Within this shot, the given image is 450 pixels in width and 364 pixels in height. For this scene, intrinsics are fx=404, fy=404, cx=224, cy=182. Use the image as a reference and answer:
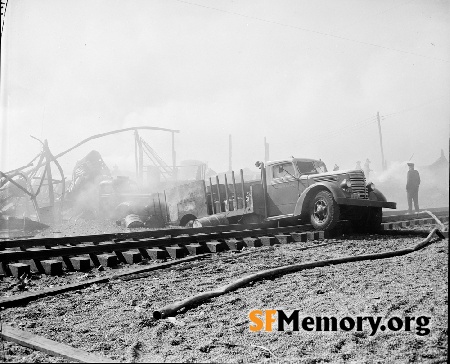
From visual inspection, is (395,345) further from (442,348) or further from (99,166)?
(99,166)

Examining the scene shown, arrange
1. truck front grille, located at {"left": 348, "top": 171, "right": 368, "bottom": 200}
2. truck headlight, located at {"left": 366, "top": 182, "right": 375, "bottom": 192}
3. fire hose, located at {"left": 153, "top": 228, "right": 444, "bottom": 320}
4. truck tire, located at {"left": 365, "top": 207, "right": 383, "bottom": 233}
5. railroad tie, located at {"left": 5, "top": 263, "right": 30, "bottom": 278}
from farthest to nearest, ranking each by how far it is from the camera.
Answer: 1. truck tire, located at {"left": 365, "top": 207, "right": 383, "bottom": 233}
2. truck headlight, located at {"left": 366, "top": 182, "right": 375, "bottom": 192}
3. truck front grille, located at {"left": 348, "top": 171, "right": 368, "bottom": 200}
4. railroad tie, located at {"left": 5, "top": 263, "right": 30, "bottom": 278}
5. fire hose, located at {"left": 153, "top": 228, "right": 444, "bottom": 320}

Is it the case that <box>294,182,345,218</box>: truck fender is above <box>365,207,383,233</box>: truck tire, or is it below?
above

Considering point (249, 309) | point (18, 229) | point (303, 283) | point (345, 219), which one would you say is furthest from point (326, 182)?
point (18, 229)

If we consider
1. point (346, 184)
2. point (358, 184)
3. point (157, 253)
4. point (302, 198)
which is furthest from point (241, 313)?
point (358, 184)

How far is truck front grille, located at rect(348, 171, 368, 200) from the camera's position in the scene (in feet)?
27.8

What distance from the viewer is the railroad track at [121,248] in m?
5.14

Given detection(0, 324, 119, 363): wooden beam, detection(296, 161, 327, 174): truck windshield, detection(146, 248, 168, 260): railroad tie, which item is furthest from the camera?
detection(296, 161, 327, 174): truck windshield

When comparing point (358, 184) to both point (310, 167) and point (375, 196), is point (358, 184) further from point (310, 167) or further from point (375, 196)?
point (310, 167)

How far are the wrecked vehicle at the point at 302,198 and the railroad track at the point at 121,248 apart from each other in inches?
16.9

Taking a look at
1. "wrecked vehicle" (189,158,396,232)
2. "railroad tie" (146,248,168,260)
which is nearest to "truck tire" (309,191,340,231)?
"wrecked vehicle" (189,158,396,232)

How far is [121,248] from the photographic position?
608 centimetres

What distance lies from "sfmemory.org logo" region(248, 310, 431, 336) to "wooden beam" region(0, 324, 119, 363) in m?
1.09

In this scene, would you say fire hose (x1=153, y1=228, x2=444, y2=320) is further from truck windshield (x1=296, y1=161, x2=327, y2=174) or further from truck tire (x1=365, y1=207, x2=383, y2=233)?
truck windshield (x1=296, y1=161, x2=327, y2=174)

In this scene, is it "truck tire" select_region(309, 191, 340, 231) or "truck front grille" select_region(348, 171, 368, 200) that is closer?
"truck tire" select_region(309, 191, 340, 231)
